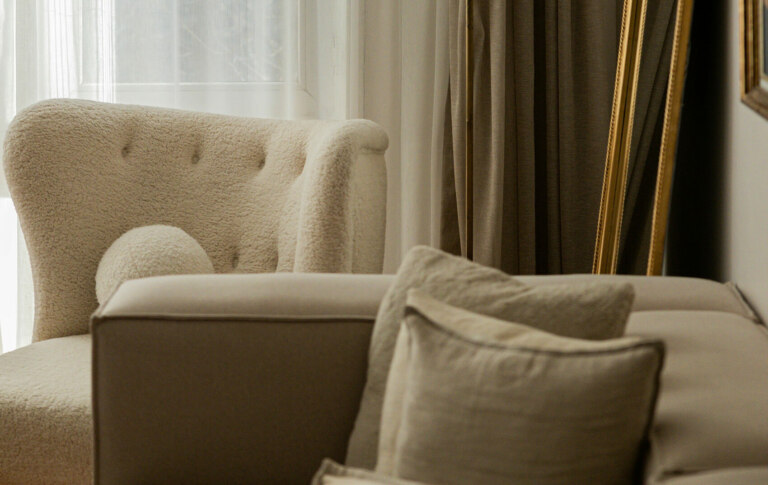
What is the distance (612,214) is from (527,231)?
0.60m

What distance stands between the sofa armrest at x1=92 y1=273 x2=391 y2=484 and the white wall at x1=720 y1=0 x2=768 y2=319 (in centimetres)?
59

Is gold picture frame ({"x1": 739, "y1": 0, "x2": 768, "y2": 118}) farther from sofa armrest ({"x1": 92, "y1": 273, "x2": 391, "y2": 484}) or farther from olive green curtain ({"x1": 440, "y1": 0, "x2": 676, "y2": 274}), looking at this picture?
olive green curtain ({"x1": 440, "y1": 0, "x2": 676, "y2": 274})

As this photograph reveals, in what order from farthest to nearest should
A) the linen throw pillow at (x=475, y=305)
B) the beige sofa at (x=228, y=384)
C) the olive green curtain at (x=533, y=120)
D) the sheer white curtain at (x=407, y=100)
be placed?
the sheer white curtain at (x=407, y=100), the olive green curtain at (x=533, y=120), the beige sofa at (x=228, y=384), the linen throw pillow at (x=475, y=305)

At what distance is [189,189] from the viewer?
196 centimetres

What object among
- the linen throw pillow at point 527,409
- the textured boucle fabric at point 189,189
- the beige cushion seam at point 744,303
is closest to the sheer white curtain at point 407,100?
the textured boucle fabric at point 189,189

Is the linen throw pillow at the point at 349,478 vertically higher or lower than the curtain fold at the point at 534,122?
lower

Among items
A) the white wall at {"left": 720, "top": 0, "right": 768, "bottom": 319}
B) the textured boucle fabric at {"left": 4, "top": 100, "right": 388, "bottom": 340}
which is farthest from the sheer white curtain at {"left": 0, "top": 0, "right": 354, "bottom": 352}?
Result: the white wall at {"left": 720, "top": 0, "right": 768, "bottom": 319}

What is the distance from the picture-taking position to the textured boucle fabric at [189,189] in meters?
1.74

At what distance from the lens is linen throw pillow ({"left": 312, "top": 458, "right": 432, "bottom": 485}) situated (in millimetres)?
764

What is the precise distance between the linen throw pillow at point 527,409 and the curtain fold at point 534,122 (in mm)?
1622

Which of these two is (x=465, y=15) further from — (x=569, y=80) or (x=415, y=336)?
(x=415, y=336)

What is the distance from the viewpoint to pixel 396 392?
3.06ft

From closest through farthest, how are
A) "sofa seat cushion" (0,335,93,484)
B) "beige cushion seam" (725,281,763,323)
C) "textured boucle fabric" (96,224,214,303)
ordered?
"beige cushion seam" (725,281,763,323), "sofa seat cushion" (0,335,93,484), "textured boucle fabric" (96,224,214,303)

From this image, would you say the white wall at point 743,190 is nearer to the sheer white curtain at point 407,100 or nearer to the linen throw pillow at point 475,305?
the linen throw pillow at point 475,305
